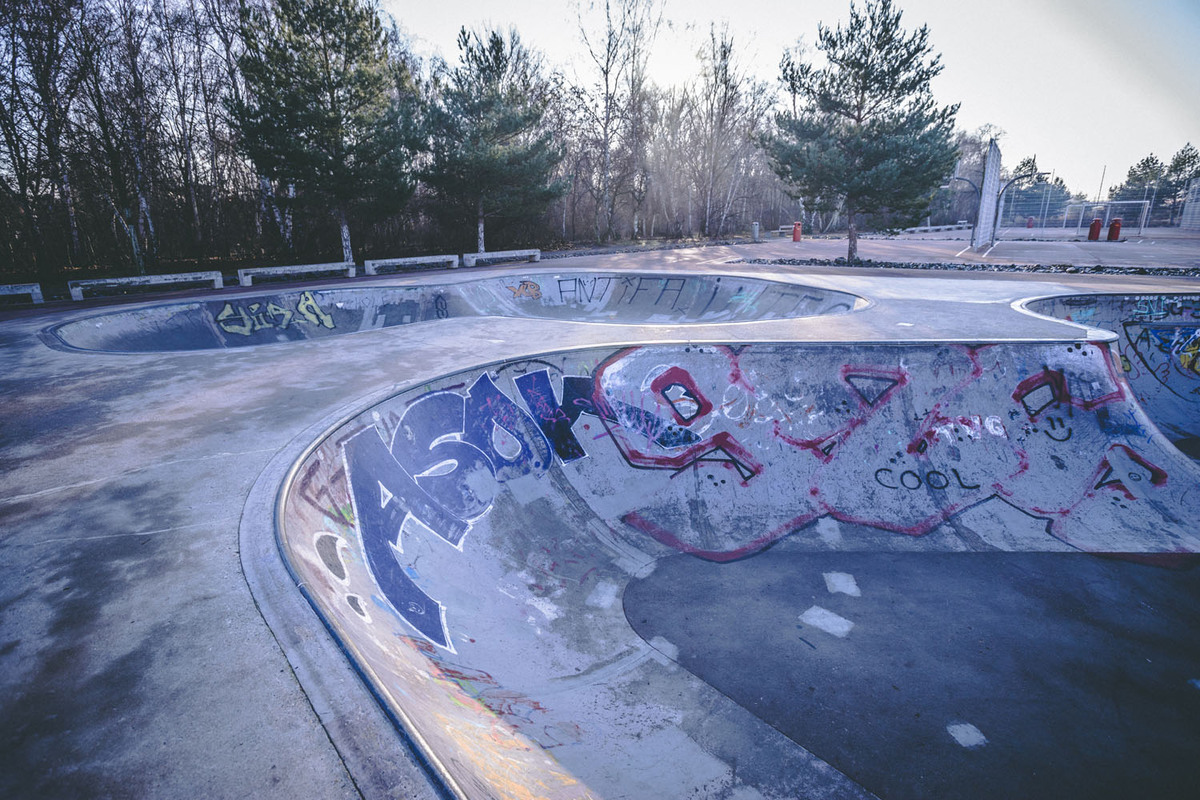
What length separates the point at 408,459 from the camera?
559cm

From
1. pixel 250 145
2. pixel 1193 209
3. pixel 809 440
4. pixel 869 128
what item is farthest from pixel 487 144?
pixel 1193 209

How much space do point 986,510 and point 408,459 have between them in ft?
23.2

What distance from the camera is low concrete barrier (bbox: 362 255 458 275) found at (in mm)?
19906

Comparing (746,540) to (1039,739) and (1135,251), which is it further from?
(1135,251)

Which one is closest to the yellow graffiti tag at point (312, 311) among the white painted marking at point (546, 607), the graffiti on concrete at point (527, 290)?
the graffiti on concrete at point (527, 290)

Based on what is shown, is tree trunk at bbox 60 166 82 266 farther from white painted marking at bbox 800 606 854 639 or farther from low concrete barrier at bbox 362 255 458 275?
white painted marking at bbox 800 606 854 639

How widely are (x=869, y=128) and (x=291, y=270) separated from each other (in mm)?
20867

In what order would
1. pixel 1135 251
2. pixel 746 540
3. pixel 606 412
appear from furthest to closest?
pixel 1135 251 → pixel 606 412 → pixel 746 540

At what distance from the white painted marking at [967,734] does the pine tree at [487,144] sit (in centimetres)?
2322

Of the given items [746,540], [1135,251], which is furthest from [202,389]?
[1135,251]

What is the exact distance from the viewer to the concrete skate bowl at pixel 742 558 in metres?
3.62

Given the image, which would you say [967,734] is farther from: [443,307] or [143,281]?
[143,281]

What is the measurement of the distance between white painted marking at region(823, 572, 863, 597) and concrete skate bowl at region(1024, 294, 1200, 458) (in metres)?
6.65

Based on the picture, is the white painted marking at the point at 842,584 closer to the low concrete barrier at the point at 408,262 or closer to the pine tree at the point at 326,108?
the low concrete barrier at the point at 408,262
